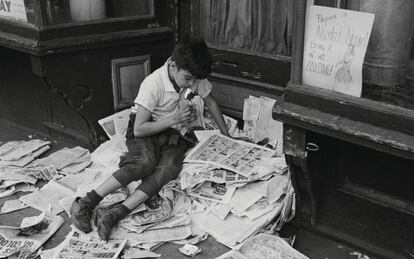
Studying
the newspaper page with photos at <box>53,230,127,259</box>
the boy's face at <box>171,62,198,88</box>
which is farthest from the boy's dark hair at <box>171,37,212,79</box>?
the newspaper page with photos at <box>53,230,127,259</box>

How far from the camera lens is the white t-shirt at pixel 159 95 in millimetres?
3062

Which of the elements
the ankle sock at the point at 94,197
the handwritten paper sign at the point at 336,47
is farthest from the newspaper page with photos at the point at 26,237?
the handwritten paper sign at the point at 336,47

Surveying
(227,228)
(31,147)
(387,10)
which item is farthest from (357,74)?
(31,147)

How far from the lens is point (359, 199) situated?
8.91 feet

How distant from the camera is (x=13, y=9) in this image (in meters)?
3.41

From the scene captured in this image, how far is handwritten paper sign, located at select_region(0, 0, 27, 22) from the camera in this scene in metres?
3.34

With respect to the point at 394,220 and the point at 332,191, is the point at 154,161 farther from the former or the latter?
the point at 394,220

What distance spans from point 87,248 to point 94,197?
12.6 inches

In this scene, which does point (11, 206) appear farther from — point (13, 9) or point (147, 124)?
point (13, 9)

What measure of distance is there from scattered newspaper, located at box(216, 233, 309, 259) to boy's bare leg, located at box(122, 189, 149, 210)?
582 mm

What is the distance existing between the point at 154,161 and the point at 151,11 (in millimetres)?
1232

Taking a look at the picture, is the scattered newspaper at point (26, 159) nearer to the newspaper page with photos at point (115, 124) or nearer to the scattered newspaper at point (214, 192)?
the newspaper page with photos at point (115, 124)

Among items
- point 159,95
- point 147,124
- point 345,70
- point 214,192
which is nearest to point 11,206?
point 147,124

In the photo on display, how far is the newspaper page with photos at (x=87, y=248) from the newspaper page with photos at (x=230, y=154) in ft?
2.32
